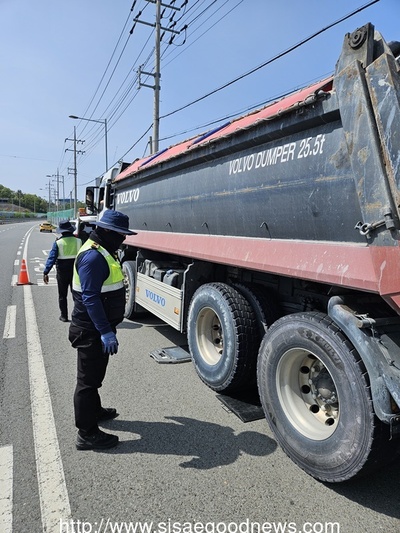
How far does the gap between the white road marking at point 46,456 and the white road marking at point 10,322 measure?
→ 4.35ft

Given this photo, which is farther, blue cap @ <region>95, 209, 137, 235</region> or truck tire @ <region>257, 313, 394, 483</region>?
blue cap @ <region>95, 209, 137, 235</region>

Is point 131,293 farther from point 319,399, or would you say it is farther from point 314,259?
point 314,259

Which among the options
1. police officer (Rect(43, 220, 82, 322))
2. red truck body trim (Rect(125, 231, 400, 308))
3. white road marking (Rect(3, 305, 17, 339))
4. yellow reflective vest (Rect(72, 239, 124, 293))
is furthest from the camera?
police officer (Rect(43, 220, 82, 322))

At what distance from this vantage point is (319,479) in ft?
8.37

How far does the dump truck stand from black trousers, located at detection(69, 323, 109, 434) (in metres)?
1.26

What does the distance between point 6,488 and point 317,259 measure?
8.49ft

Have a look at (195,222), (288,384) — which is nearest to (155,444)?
(288,384)

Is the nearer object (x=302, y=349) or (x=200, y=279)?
(x=302, y=349)

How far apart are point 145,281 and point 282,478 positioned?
393cm

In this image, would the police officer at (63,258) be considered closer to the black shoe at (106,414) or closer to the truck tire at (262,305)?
the black shoe at (106,414)

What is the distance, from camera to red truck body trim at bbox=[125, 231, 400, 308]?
6.91ft

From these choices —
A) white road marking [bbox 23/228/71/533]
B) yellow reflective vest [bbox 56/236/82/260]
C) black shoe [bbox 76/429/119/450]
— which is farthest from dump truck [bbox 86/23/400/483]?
yellow reflective vest [bbox 56/236/82/260]

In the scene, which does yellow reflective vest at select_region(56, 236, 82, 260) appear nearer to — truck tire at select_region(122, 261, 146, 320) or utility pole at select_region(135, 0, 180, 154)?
truck tire at select_region(122, 261, 146, 320)

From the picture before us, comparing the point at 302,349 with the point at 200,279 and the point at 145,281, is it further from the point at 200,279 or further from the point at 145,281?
the point at 145,281
